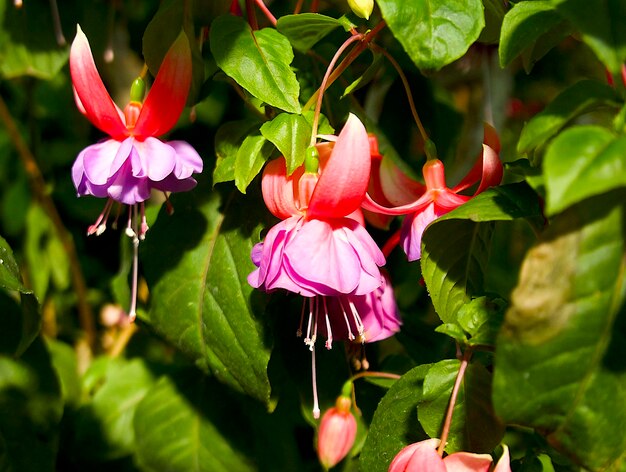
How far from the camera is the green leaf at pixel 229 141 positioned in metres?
0.70

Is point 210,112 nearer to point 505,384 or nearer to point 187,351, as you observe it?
point 187,351

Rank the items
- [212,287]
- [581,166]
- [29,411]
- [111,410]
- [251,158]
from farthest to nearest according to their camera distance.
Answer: [111,410] → [29,411] → [212,287] → [251,158] → [581,166]

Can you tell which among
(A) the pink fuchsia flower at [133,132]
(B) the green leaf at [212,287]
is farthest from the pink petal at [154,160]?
(B) the green leaf at [212,287]

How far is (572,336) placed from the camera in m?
0.44

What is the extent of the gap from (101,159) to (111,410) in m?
0.52

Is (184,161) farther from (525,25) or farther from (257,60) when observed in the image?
(525,25)

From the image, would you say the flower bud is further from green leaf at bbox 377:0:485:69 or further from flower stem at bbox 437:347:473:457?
flower stem at bbox 437:347:473:457

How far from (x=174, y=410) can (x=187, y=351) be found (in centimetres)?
23

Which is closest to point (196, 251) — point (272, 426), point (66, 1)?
point (272, 426)

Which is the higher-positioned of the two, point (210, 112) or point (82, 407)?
point (210, 112)

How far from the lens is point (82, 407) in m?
1.08

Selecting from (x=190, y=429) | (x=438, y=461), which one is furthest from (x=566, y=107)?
(x=190, y=429)

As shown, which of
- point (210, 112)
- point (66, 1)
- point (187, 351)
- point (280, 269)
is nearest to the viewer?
point (280, 269)

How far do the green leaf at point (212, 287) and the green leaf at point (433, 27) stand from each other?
284 mm
